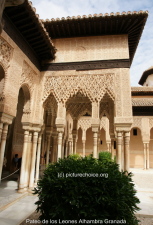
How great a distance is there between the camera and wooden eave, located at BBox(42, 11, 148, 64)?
20.9ft

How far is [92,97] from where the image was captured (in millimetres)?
6777

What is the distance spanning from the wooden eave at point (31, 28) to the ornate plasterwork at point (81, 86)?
1.19 metres

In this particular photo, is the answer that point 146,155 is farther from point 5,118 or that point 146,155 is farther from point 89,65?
point 5,118

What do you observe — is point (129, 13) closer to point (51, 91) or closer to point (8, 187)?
point (51, 91)

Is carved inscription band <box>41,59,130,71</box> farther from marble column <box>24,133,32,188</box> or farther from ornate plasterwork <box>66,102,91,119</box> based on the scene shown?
marble column <box>24,133,32,188</box>

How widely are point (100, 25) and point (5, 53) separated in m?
→ 4.10

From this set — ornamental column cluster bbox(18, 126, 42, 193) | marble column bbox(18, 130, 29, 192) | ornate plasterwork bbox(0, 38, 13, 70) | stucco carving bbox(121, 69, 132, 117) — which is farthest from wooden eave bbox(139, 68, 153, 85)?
ornate plasterwork bbox(0, 38, 13, 70)

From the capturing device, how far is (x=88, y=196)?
2.75 metres

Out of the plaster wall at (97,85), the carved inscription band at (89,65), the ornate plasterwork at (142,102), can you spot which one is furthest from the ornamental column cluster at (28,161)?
the ornate plasterwork at (142,102)

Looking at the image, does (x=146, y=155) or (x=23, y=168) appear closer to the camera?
(x=23, y=168)

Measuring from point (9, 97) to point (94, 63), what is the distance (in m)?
3.94

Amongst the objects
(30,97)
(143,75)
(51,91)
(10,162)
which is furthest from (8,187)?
(143,75)

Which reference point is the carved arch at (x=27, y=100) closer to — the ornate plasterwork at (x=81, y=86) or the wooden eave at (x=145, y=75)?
the ornate plasterwork at (x=81, y=86)

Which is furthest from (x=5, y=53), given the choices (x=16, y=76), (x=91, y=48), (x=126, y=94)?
(x=126, y=94)
